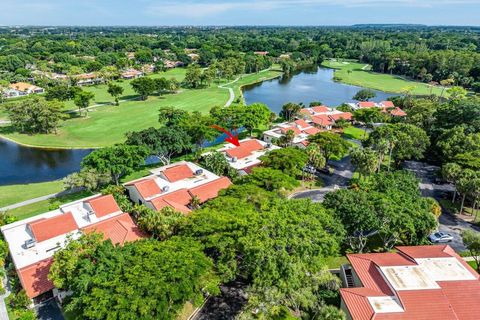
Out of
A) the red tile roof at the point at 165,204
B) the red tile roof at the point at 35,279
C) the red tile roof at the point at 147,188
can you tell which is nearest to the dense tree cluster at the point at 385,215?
the red tile roof at the point at 165,204

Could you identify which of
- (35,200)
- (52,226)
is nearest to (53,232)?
(52,226)

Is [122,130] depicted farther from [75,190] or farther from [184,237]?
[184,237]

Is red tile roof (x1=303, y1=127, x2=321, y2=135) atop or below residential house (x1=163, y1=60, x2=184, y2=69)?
below

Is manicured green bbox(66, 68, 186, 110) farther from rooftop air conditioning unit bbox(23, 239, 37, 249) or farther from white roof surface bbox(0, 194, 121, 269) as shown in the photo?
rooftop air conditioning unit bbox(23, 239, 37, 249)

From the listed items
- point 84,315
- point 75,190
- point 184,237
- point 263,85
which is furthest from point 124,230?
point 263,85

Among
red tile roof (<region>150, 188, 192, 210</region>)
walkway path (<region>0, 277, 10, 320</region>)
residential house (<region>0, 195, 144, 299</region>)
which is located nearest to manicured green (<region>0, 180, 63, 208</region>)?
residential house (<region>0, 195, 144, 299</region>)

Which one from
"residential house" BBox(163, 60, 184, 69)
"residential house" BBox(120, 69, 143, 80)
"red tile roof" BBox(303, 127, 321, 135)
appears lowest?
"red tile roof" BBox(303, 127, 321, 135)
